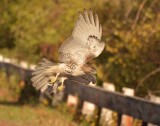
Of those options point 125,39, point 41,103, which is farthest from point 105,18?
point 41,103

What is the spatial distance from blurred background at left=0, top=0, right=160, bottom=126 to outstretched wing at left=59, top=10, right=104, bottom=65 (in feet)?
9.96

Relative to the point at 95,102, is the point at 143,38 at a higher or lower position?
higher

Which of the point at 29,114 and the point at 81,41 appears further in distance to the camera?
the point at 29,114

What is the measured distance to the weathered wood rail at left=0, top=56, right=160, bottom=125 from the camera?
29.6ft

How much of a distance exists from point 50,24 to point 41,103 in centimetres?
655

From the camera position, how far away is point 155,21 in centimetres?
1298

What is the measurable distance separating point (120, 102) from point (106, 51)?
4.84 metres

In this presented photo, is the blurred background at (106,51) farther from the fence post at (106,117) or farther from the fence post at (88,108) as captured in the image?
the fence post at (106,117)

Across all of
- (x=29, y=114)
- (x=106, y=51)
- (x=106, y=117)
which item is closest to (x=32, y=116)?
(x=29, y=114)

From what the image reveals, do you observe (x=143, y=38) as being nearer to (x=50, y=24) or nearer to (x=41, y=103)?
(x=41, y=103)

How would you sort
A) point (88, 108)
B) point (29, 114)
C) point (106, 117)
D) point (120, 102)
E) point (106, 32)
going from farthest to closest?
point (106, 32) → point (88, 108) → point (29, 114) → point (106, 117) → point (120, 102)

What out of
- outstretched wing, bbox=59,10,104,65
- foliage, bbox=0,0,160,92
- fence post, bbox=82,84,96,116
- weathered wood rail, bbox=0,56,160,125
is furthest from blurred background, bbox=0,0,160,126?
outstretched wing, bbox=59,10,104,65

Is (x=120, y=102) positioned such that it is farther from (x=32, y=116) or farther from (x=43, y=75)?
(x=43, y=75)

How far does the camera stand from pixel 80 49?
23.5 ft
